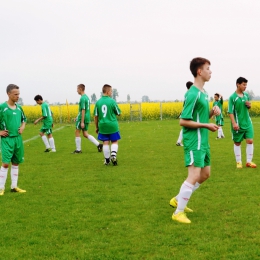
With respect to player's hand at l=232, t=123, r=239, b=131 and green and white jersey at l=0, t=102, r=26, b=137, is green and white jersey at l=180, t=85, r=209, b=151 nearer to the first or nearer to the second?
green and white jersey at l=0, t=102, r=26, b=137

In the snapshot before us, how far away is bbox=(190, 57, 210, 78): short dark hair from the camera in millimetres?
5766

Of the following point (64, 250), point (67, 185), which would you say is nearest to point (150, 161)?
point (67, 185)

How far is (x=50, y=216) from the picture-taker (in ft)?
21.0

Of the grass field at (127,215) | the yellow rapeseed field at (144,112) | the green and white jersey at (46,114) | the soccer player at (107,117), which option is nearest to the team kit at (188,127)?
the soccer player at (107,117)

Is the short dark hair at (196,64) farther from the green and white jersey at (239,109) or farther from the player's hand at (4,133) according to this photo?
the green and white jersey at (239,109)

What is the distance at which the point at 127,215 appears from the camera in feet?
20.6

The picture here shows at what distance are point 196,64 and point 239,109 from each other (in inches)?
179

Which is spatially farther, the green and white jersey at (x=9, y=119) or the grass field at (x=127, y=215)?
the green and white jersey at (x=9, y=119)

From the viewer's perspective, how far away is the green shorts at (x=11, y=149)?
7.75 meters

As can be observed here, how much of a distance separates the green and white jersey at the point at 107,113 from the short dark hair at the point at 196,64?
5.46m

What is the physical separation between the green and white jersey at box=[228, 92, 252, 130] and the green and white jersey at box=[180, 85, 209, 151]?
4285 millimetres

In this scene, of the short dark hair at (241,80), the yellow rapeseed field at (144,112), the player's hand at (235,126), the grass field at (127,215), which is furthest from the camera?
the yellow rapeseed field at (144,112)

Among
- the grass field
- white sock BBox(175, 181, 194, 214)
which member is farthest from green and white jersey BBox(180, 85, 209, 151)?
the grass field

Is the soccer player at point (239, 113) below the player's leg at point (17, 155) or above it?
above
